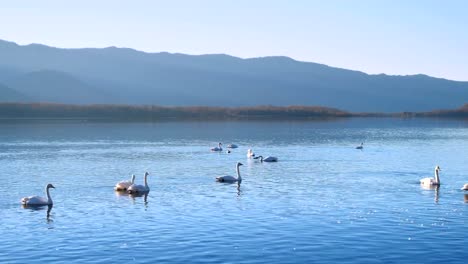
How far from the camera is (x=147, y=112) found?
129 meters

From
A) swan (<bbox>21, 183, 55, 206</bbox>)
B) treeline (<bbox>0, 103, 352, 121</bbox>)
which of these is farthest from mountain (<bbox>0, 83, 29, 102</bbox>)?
swan (<bbox>21, 183, 55, 206</bbox>)

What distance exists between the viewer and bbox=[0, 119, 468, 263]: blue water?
2033 cm

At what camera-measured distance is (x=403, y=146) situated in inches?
2414

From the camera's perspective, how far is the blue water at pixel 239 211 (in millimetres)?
20328

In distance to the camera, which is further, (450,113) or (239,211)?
(450,113)

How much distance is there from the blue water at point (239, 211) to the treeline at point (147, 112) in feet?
237

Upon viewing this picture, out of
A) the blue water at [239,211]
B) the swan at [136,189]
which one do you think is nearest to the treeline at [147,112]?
the blue water at [239,211]

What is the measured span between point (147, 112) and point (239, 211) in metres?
104

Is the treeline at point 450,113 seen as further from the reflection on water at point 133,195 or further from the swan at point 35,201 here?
the swan at point 35,201

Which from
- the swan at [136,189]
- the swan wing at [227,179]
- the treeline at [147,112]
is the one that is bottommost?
the swan at [136,189]

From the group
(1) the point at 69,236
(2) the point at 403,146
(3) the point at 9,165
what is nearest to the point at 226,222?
(1) the point at 69,236

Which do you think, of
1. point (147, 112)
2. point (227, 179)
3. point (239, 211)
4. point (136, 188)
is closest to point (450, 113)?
point (147, 112)

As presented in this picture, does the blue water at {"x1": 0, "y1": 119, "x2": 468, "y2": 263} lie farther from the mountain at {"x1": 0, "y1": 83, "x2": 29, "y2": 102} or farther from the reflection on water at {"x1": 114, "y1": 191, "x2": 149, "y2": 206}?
the mountain at {"x1": 0, "y1": 83, "x2": 29, "y2": 102}

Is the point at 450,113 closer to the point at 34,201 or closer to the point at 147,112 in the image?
the point at 147,112
